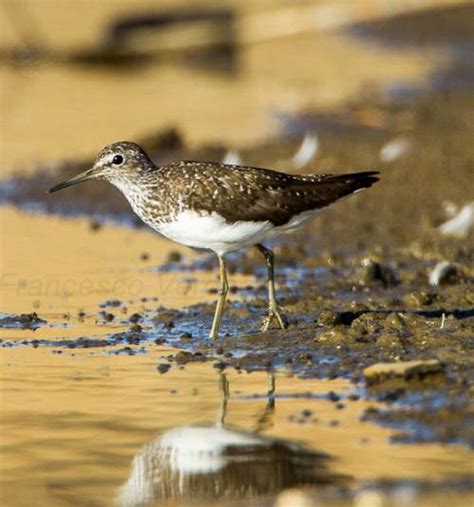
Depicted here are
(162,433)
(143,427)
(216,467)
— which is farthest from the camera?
(143,427)

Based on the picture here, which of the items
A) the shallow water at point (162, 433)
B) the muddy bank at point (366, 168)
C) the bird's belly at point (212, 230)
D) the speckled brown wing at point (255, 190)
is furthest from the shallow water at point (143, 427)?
the muddy bank at point (366, 168)

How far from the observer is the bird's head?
37.5 feet

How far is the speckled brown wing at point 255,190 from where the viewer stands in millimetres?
10844

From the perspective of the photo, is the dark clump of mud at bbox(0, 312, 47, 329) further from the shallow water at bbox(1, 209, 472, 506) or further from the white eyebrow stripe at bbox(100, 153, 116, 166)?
the white eyebrow stripe at bbox(100, 153, 116, 166)

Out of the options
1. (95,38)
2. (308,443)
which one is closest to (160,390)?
(308,443)

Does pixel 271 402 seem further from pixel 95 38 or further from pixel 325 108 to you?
pixel 95 38

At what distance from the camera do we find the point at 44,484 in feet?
25.3

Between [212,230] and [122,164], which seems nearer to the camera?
[212,230]

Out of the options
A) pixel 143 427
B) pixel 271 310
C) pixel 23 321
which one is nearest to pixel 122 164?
pixel 23 321

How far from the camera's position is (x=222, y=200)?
10.9 m

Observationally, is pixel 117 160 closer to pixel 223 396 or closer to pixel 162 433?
pixel 223 396

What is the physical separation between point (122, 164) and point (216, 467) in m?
4.07

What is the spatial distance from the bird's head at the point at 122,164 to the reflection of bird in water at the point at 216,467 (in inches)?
126

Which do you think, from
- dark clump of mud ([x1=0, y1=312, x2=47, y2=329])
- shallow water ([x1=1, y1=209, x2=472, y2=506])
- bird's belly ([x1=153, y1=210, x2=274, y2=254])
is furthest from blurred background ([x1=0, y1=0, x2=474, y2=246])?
shallow water ([x1=1, y1=209, x2=472, y2=506])
